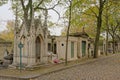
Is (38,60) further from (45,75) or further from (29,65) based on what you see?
(45,75)

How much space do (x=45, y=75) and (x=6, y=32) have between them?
5006cm

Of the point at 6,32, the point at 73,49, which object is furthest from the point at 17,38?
the point at 6,32

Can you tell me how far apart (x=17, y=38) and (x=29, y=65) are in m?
2.73

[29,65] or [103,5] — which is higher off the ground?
[103,5]

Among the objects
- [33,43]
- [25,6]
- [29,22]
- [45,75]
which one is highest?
[25,6]

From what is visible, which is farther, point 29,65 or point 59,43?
point 59,43

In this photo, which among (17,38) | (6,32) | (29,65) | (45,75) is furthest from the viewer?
(6,32)

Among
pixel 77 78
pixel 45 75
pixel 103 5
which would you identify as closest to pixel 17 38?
pixel 45 75

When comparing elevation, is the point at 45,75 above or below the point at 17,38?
below

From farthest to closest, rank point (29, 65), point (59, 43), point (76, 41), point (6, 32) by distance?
1. point (6, 32)
2. point (76, 41)
3. point (59, 43)
4. point (29, 65)

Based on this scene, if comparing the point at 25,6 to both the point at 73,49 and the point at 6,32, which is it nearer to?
the point at 73,49

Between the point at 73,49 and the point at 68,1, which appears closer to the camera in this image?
the point at 68,1

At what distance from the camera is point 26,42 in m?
19.0

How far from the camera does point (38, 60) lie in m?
20.0
